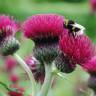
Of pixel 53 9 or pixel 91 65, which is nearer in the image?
pixel 91 65

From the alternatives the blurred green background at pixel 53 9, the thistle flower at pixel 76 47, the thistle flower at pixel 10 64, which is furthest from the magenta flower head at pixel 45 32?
the blurred green background at pixel 53 9

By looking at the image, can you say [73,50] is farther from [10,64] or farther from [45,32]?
[10,64]

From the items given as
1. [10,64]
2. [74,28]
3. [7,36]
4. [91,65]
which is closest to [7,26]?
[7,36]

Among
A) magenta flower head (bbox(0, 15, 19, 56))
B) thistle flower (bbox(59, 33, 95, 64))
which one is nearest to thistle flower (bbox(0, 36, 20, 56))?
magenta flower head (bbox(0, 15, 19, 56))

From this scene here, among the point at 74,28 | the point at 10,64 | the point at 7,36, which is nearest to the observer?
the point at 74,28

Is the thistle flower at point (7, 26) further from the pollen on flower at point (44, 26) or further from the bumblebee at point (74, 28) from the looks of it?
the bumblebee at point (74, 28)

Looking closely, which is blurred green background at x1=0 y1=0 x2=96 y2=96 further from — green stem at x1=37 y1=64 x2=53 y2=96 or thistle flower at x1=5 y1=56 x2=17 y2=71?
green stem at x1=37 y1=64 x2=53 y2=96
